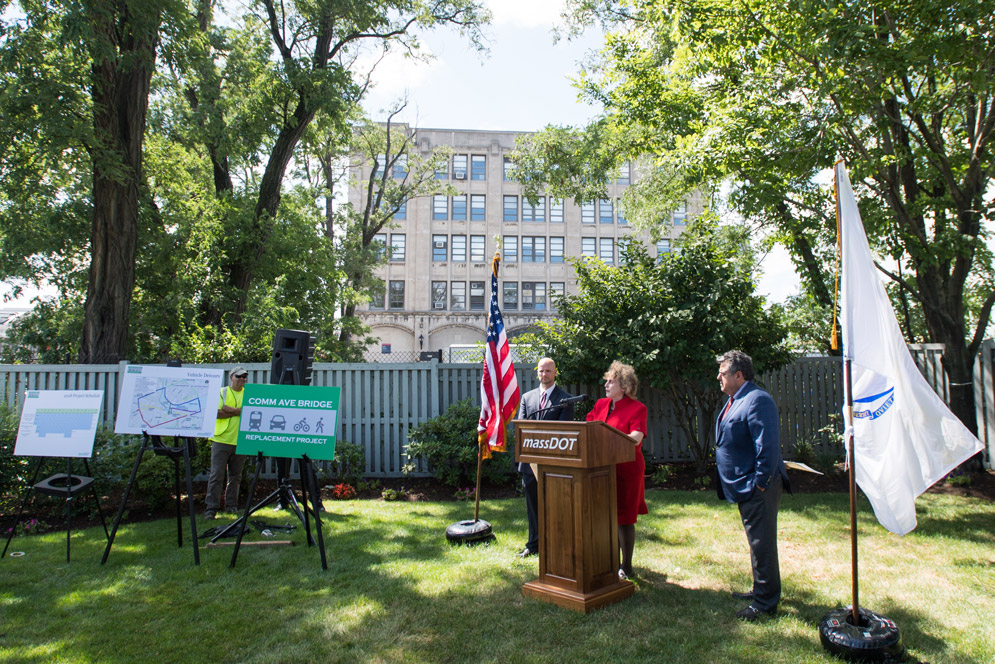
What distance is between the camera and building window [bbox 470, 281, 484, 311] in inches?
1619

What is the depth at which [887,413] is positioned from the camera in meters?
4.00

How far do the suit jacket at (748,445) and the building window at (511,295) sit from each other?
1441 inches

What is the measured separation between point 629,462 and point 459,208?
→ 124ft

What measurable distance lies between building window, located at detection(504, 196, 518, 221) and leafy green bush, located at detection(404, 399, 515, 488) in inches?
1299

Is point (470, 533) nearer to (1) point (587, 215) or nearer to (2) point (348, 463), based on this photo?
(2) point (348, 463)

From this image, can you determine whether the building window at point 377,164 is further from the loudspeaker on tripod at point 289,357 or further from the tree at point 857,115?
the loudspeaker on tripod at point 289,357

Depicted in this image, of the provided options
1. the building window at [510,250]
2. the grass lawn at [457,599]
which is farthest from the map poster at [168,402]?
the building window at [510,250]

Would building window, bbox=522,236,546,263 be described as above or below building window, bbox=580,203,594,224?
below

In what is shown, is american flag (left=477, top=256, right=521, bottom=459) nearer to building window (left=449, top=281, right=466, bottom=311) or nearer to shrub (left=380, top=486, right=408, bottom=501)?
shrub (left=380, top=486, right=408, bottom=501)

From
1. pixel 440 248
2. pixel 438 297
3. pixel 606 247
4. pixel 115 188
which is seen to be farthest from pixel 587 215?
pixel 115 188

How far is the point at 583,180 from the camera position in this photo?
16.8 metres

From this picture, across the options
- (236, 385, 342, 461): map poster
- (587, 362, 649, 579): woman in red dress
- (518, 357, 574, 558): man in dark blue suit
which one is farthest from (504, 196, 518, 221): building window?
(587, 362, 649, 579): woman in red dress

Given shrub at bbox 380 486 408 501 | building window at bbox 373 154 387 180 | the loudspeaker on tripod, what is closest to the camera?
the loudspeaker on tripod

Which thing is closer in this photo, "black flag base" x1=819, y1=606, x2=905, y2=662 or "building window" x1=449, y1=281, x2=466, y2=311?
"black flag base" x1=819, y1=606, x2=905, y2=662
